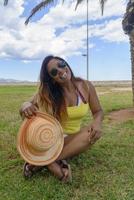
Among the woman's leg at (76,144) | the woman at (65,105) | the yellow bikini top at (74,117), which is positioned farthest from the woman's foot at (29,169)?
the yellow bikini top at (74,117)

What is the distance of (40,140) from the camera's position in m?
4.06

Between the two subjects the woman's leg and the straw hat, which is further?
the woman's leg

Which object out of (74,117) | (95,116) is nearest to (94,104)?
(95,116)

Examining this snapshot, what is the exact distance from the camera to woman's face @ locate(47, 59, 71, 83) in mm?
4164

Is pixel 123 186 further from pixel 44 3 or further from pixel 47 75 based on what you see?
pixel 44 3

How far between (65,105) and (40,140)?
50 cm

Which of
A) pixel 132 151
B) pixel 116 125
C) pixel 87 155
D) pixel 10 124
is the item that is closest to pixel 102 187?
pixel 87 155

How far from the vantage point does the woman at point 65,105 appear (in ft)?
13.7

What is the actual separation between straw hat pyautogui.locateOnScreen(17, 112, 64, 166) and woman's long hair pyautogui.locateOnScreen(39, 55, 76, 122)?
6.9 inches

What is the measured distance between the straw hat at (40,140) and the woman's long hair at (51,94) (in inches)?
6.9

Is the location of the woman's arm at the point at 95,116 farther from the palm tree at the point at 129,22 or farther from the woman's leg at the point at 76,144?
the palm tree at the point at 129,22

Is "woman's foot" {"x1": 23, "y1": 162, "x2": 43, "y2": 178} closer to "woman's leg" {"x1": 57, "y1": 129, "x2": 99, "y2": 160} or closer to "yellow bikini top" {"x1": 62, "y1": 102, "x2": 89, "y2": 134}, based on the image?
"woman's leg" {"x1": 57, "y1": 129, "x2": 99, "y2": 160}

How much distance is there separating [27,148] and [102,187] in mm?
830

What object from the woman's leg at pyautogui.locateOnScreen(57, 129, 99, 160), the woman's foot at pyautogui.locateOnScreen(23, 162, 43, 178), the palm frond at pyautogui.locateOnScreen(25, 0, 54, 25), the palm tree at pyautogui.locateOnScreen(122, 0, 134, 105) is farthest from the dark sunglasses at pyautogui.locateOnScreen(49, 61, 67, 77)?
the palm frond at pyautogui.locateOnScreen(25, 0, 54, 25)
